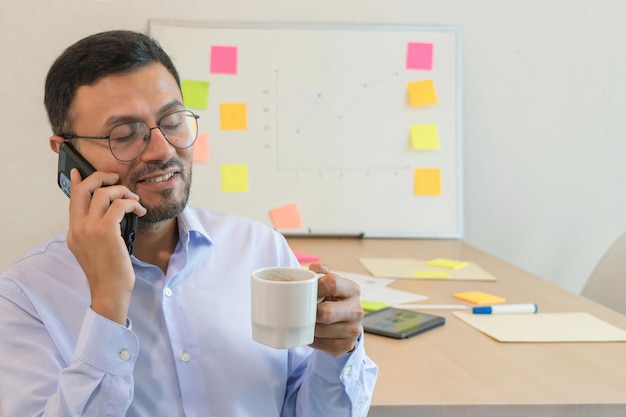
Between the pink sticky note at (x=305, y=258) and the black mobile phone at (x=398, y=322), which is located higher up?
the pink sticky note at (x=305, y=258)

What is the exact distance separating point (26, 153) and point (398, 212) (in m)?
1.30

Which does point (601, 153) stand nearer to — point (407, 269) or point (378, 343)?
point (407, 269)

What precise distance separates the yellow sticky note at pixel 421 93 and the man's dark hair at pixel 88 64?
1.45 m

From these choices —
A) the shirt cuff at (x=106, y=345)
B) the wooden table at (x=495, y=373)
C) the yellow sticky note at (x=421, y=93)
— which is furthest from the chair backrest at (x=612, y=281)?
the shirt cuff at (x=106, y=345)

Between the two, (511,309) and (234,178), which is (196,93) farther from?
(511,309)

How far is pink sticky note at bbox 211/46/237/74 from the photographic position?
2.42 m

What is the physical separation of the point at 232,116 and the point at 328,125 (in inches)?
13.2

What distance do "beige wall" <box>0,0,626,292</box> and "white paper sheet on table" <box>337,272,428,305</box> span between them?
2.96ft

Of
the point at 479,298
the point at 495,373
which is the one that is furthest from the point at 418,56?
the point at 495,373

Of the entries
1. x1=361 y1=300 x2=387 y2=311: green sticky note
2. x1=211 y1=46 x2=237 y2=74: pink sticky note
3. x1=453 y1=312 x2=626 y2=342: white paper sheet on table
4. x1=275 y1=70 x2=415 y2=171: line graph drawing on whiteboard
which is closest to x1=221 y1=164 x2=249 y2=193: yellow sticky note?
x1=275 y1=70 x2=415 y2=171: line graph drawing on whiteboard

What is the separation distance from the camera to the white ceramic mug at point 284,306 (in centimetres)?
85

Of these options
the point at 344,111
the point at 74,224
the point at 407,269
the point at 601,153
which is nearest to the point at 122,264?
the point at 74,224

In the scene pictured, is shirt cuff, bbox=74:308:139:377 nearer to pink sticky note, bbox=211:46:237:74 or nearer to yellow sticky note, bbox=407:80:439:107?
pink sticky note, bbox=211:46:237:74

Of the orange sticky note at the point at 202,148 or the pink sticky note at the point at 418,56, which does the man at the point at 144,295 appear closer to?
the orange sticky note at the point at 202,148
